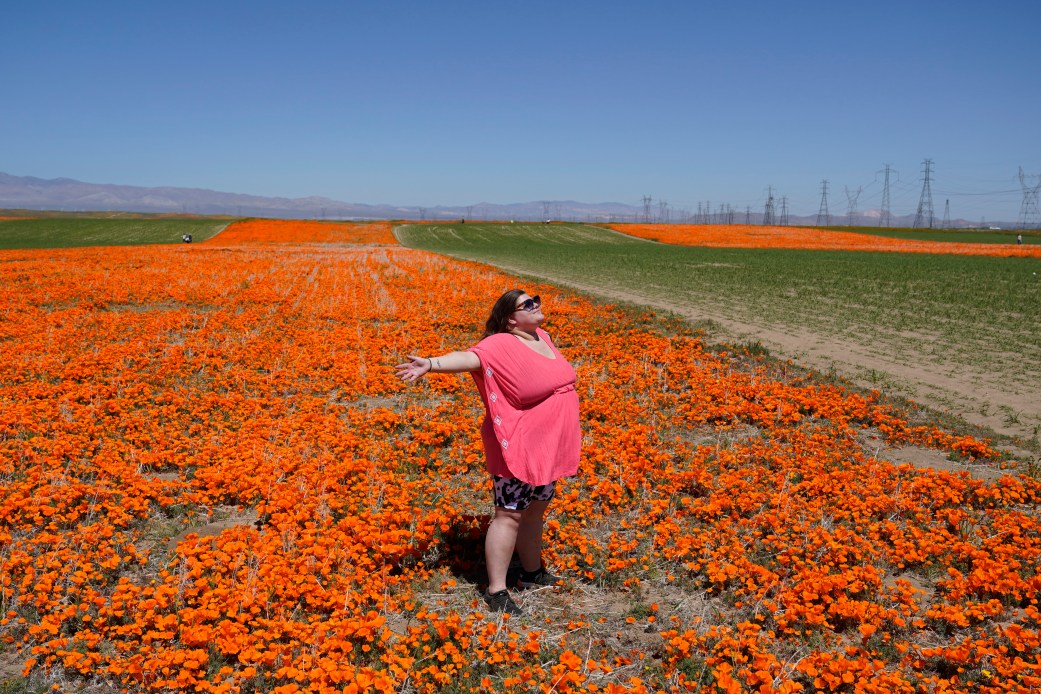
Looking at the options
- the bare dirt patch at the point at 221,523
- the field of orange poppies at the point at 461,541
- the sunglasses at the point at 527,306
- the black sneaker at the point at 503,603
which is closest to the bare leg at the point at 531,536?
the field of orange poppies at the point at 461,541

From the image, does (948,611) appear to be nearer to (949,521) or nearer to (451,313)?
(949,521)

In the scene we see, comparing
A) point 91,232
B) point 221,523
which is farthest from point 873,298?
point 91,232

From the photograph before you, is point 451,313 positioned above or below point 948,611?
above

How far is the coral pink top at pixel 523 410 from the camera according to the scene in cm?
477

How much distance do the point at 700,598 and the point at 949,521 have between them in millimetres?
3229

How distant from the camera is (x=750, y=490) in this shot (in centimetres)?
734

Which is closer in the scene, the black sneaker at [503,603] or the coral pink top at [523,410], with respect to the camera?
the coral pink top at [523,410]

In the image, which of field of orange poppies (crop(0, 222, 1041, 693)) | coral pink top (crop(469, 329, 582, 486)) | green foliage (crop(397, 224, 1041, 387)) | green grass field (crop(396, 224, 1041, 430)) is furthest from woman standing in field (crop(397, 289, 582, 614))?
green foliage (crop(397, 224, 1041, 387))

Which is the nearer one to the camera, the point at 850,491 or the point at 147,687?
the point at 147,687

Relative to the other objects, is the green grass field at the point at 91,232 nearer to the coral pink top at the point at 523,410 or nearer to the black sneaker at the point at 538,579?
the black sneaker at the point at 538,579

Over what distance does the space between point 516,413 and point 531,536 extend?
4.01 feet

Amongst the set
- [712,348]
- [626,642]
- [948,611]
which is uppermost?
[712,348]

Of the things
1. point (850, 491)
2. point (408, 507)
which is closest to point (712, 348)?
point (850, 491)

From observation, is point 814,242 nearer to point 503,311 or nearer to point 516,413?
point 503,311
